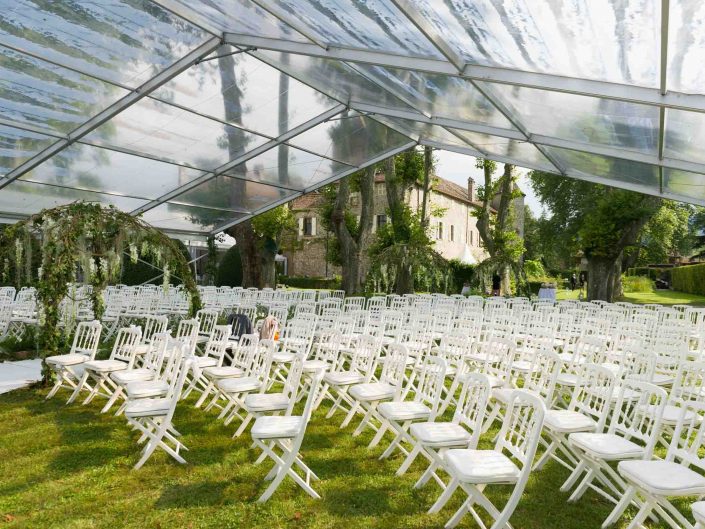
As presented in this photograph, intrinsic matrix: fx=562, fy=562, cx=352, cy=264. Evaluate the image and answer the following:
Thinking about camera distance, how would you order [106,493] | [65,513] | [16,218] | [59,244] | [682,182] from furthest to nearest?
[16,218], [682,182], [59,244], [106,493], [65,513]

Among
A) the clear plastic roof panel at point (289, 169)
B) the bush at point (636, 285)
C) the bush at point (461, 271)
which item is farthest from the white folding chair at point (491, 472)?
the bush at point (636, 285)

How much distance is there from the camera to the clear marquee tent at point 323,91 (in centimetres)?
553

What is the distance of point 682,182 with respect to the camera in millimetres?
10180

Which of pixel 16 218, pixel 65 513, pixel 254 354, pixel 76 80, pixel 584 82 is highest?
pixel 76 80

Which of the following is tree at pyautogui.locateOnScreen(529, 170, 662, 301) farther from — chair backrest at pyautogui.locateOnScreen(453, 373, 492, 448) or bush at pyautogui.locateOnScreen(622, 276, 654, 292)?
chair backrest at pyautogui.locateOnScreen(453, 373, 492, 448)

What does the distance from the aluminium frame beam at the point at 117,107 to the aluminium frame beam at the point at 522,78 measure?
5.62ft

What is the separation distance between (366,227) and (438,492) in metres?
15.3

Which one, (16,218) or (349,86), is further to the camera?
(16,218)

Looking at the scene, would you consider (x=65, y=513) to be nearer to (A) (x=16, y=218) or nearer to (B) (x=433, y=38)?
(B) (x=433, y=38)

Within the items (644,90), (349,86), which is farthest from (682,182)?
(349,86)

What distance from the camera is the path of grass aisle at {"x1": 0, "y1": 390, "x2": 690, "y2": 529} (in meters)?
3.66

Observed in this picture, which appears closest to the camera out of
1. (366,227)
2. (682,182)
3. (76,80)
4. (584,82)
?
(584,82)

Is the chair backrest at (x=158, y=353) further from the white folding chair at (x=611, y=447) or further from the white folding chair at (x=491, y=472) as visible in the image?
the white folding chair at (x=611, y=447)

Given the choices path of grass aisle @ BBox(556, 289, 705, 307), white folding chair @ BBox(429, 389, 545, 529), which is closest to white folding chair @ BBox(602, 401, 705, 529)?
white folding chair @ BBox(429, 389, 545, 529)
